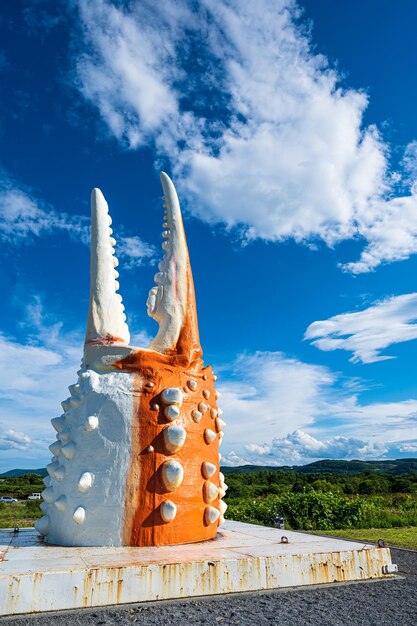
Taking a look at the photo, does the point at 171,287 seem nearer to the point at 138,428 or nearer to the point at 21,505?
the point at 138,428

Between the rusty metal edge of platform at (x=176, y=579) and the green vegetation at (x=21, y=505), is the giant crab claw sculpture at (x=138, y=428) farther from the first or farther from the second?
the green vegetation at (x=21, y=505)

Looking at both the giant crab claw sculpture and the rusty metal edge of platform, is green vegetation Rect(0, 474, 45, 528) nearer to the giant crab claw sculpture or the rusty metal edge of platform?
the giant crab claw sculpture

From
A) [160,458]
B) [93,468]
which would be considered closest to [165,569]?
[160,458]

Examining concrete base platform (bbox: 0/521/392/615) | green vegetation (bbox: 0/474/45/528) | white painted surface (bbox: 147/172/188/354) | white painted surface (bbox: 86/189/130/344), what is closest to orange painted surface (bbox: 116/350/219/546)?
concrete base platform (bbox: 0/521/392/615)

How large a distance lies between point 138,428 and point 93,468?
761 millimetres

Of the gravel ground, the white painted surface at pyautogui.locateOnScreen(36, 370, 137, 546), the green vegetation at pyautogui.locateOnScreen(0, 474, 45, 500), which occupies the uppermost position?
the green vegetation at pyautogui.locateOnScreen(0, 474, 45, 500)

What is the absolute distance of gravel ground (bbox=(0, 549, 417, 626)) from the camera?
4.29 m

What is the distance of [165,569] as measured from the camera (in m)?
4.91

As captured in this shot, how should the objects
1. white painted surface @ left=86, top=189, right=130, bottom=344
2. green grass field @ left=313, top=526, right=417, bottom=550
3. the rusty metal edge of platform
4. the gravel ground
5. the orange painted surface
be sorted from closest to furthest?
1. the gravel ground
2. the rusty metal edge of platform
3. the orange painted surface
4. white painted surface @ left=86, top=189, right=130, bottom=344
5. green grass field @ left=313, top=526, right=417, bottom=550

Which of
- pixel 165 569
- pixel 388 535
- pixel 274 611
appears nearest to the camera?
pixel 274 611

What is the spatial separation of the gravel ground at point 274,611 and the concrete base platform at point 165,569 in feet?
0.38

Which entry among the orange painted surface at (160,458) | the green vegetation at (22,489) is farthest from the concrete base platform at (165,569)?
the green vegetation at (22,489)

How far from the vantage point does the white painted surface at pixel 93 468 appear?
607cm

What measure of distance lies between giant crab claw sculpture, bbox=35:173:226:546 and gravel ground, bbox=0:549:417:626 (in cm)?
153
